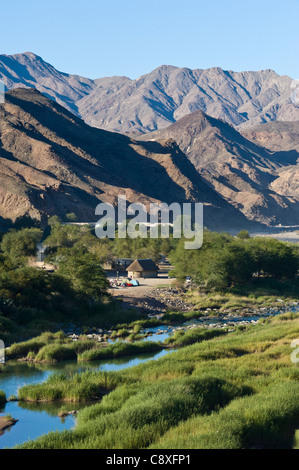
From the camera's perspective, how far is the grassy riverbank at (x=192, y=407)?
15070 mm

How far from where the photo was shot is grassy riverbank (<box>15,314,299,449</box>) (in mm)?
15070

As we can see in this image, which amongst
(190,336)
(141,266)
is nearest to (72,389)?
(190,336)

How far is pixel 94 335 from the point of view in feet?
125

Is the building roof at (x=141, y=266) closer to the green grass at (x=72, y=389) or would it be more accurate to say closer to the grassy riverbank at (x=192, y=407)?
the grassy riverbank at (x=192, y=407)

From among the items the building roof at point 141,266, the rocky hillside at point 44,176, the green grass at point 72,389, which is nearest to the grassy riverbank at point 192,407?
the green grass at point 72,389

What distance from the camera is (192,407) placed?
59.2 feet

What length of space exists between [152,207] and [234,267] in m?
112

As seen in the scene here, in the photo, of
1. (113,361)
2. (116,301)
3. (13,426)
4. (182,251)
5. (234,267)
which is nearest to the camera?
(13,426)

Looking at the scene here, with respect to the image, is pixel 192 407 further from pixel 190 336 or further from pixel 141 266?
pixel 141 266

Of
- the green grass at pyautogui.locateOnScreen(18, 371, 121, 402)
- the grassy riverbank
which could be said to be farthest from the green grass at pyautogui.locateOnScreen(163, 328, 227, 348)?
the green grass at pyautogui.locateOnScreen(18, 371, 121, 402)

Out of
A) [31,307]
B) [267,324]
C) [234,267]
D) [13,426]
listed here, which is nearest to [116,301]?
[31,307]

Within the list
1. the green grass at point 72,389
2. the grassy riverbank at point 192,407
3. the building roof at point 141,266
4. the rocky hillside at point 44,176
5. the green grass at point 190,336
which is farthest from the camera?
the rocky hillside at point 44,176

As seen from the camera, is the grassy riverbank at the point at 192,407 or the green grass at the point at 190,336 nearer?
the grassy riverbank at the point at 192,407
